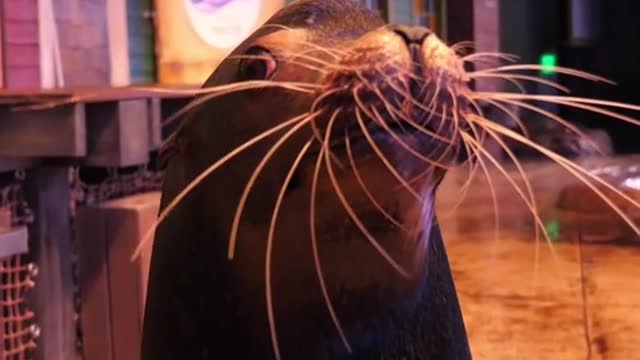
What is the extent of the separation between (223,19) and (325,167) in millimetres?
2868

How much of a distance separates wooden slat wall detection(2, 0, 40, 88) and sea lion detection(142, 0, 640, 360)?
1.90 metres

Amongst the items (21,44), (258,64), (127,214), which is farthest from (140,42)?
(258,64)

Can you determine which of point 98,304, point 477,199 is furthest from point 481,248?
point 98,304

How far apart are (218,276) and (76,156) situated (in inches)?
38.7

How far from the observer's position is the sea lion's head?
103cm

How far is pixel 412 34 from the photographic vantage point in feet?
3.39

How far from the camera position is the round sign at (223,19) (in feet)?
12.3

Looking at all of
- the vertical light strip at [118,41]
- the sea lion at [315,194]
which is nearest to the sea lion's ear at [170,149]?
the sea lion at [315,194]

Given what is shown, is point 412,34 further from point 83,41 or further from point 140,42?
point 140,42

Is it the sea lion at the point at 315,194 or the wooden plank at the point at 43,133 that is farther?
the wooden plank at the point at 43,133

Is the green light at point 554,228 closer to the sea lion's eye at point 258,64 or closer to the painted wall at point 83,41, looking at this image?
the painted wall at point 83,41

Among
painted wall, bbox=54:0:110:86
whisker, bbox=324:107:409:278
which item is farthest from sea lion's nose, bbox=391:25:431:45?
painted wall, bbox=54:0:110:86

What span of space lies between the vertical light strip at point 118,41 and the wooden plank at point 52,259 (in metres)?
1.21

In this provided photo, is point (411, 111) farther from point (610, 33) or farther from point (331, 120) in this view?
point (610, 33)
